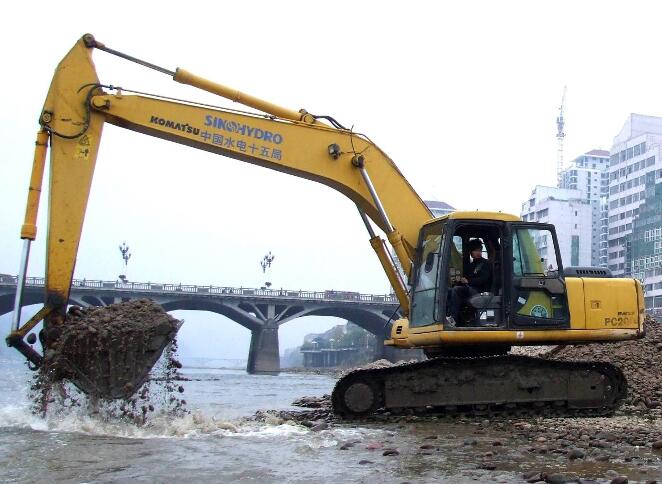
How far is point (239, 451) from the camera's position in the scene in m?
8.41

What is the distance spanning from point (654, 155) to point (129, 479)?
357 ft

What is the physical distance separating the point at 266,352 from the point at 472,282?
70437 millimetres

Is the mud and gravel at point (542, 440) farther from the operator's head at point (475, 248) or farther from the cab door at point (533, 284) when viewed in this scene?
the operator's head at point (475, 248)

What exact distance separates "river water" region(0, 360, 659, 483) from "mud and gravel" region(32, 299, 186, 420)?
278 mm

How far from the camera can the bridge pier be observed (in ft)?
263

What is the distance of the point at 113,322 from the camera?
400 inches

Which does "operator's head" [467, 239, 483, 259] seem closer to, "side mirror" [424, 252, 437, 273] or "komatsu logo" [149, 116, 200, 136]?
"side mirror" [424, 252, 437, 273]

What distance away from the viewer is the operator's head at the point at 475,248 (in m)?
11.3

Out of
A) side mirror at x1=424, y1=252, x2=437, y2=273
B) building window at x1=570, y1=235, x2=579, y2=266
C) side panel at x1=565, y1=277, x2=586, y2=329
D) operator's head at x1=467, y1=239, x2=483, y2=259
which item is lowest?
side panel at x1=565, y1=277, x2=586, y2=329

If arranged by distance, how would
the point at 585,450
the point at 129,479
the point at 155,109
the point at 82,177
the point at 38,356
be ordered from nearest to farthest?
the point at 129,479 → the point at 585,450 → the point at 38,356 → the point at 82,177 → the point at 155,109

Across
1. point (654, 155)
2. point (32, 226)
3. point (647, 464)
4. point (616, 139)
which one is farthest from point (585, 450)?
point (616, 139)

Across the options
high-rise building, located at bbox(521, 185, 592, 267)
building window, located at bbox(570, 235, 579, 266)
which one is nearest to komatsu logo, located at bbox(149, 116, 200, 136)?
high-rise building, located at bbox(521, 185, 592, 267)

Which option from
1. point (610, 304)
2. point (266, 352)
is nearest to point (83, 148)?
point (610, 304)

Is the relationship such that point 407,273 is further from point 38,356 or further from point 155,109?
point 38,356
